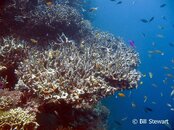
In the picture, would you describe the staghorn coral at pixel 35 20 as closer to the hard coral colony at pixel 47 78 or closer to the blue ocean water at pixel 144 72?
the hard coral colony at pixel 47 78

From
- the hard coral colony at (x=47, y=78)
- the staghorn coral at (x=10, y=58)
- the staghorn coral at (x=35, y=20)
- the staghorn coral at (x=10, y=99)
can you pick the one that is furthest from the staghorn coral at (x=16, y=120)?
the staghorn coral at (x=35, y=20)

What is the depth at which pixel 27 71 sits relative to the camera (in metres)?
5.95

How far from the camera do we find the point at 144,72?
630 inches

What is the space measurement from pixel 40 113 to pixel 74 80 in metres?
1.06

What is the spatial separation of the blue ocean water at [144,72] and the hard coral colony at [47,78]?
386cm

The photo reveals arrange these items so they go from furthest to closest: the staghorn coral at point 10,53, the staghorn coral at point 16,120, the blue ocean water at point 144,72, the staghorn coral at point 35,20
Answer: the blue ocean water at point 144,72 → the staghorn coral at point 35,20 → the staghorn coral at point 10,53 → the staghorn coral at point 16,120

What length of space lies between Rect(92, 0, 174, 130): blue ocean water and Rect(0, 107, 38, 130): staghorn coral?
6.09m

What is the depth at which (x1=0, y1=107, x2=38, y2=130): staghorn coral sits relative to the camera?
4.65 m

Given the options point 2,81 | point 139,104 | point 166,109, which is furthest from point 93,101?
point 166,109

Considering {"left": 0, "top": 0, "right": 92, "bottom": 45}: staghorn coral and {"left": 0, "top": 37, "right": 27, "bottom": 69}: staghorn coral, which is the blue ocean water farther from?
{"left": 0, "top": 37, "right": 27, "bottom": 69}: staghorn coral

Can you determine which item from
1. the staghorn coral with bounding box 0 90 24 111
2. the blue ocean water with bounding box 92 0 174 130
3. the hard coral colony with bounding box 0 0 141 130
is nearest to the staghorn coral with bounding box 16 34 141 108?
the hard coral colony with bounding box 0 0 141 130

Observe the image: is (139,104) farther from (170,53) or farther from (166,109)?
(170,53)

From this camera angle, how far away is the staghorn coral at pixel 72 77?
5426mm

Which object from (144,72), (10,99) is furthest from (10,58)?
(144,72)
